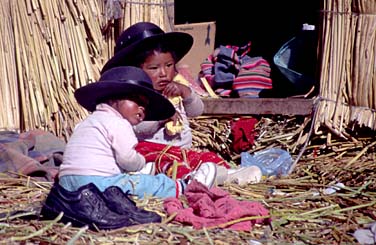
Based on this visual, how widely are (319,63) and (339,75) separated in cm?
21

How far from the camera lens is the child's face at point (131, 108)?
12.9 feet

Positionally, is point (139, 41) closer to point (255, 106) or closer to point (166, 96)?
point (166, 96)

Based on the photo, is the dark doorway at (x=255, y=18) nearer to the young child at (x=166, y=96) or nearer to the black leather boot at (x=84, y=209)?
the young child at (x=166, y=96)

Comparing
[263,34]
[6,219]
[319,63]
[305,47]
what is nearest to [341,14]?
[319,63]

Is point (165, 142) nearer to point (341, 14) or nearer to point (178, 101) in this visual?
point (178, 101)

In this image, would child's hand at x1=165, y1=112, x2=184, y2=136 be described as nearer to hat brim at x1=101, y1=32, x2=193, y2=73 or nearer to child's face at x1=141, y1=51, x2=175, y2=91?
child's face at x1=141, y1=51, x2=175, y2=91

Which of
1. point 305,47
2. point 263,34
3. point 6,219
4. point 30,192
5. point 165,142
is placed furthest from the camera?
point 263,34

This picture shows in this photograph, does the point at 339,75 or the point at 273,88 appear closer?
the point at 339,75

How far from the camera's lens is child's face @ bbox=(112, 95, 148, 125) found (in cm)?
393

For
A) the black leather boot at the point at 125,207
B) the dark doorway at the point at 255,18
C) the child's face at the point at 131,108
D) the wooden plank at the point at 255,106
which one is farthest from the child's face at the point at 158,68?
the dark doorway at the point at 255,18

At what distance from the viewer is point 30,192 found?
4223 mm

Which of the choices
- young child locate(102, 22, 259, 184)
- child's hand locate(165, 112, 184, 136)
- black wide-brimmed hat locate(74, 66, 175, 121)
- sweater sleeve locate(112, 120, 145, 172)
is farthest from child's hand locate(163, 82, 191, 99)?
sweater sleeve locate(112, 120, 145, 172)

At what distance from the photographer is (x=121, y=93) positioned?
3.92m

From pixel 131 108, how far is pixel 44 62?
1.53 meters
